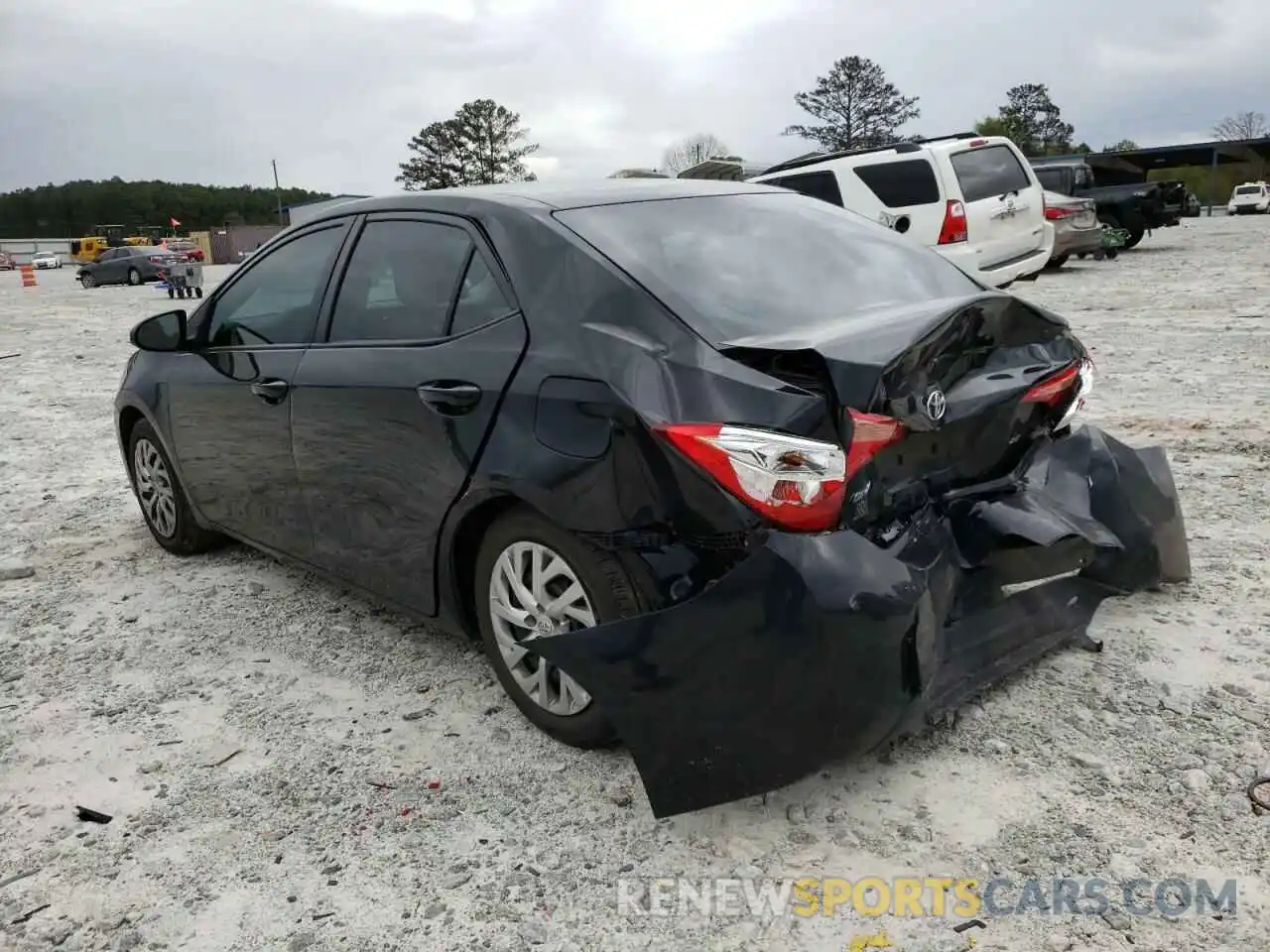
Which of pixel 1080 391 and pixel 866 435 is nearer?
pixel 866 435

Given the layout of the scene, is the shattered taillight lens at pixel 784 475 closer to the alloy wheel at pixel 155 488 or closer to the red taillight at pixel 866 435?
the red taillight at pixel 866 435

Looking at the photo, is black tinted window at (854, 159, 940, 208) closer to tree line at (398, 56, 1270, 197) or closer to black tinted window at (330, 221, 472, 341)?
black tinted window at (330, 221, 472, 341)

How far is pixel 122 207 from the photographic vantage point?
4289 inches

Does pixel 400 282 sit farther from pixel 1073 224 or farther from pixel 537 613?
pixel 1073 224

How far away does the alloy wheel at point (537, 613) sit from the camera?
8.93 ft

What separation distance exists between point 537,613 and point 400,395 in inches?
32.0

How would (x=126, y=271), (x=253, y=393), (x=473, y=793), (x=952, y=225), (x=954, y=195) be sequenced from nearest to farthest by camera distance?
(x=473, y=793) → (x=253, y=393) → (x=952, y=225) → (x=954, y=195) → (x=126, y=271)

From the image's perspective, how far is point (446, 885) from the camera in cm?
240

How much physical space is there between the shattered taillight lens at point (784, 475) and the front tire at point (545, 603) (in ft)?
1.20

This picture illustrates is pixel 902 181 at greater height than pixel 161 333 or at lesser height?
greater

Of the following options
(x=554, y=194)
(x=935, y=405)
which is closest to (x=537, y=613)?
(x=935, y=405)

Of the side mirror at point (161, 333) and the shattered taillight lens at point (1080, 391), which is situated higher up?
the side mirror at point (161, 333)

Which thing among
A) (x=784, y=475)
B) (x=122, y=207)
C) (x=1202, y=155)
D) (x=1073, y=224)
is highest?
(x=122, y=207)

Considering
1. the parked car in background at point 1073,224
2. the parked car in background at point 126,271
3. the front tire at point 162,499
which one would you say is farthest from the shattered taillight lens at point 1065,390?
the parked car in background at point 126,271
